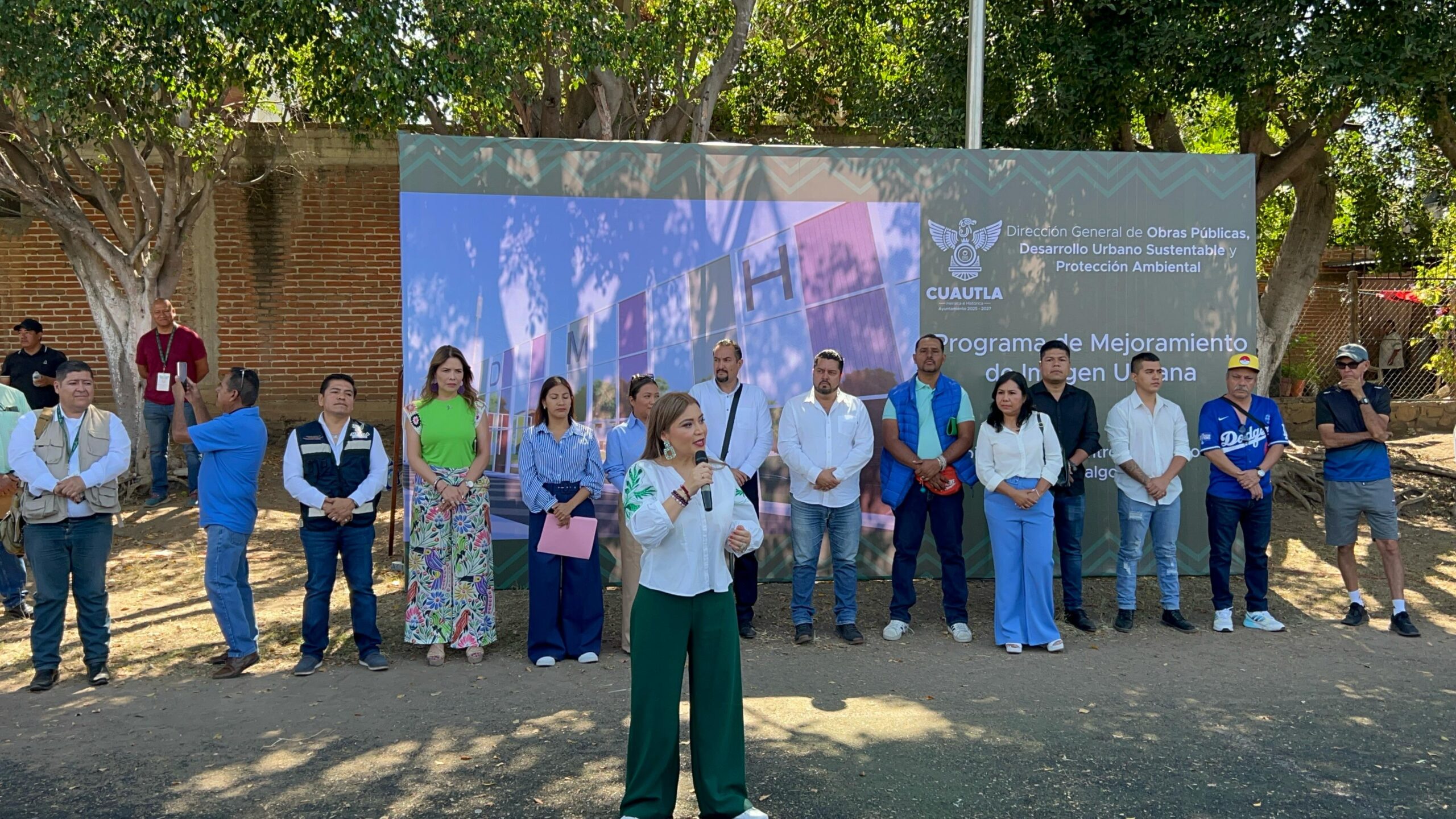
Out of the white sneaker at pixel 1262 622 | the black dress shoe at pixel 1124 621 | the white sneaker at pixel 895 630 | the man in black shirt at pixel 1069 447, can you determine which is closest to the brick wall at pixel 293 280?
the white sneaker at pixel 895 630

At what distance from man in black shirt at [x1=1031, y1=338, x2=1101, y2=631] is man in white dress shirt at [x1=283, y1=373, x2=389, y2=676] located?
4.03 meters

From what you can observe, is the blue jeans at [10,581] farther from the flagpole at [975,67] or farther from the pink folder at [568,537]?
the flagpole at [975,67]

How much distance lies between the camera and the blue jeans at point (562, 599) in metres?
6.63

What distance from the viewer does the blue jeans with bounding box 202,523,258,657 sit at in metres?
6.18

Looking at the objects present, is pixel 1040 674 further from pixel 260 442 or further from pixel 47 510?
pixel 47 510

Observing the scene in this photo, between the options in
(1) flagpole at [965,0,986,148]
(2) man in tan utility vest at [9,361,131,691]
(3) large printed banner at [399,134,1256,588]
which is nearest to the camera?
(2) man in tan utility vest at [9,361,131,691]

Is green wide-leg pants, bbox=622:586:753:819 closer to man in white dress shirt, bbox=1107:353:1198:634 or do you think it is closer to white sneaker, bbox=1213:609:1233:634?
man in white dress shirt, bbox=1107:353:1198:634

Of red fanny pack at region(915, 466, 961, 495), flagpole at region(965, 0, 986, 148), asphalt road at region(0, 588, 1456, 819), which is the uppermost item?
flagpole at region(965, 0, 986, 148)

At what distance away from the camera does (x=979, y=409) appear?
8.20m

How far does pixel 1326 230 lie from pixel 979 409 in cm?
527

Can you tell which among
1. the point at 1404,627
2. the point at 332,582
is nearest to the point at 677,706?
the point at 332,582

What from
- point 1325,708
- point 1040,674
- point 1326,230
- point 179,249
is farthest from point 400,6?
point 1326,230

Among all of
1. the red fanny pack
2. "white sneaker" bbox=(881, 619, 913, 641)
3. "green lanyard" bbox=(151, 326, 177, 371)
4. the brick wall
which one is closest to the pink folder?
"white sneaker" bbox=(881, 619, 913, 641)

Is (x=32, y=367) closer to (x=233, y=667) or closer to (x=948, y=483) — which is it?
(x=233, y=667)
